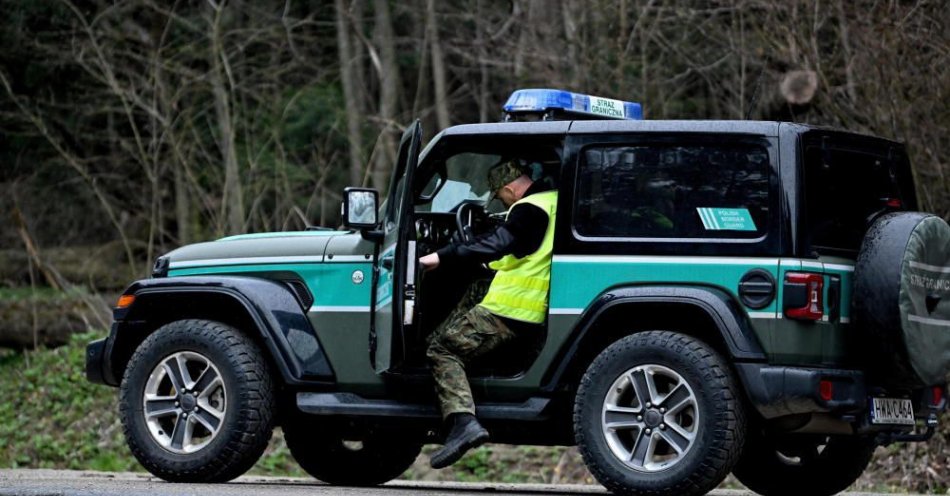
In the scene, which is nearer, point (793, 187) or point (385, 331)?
point (793, 187)

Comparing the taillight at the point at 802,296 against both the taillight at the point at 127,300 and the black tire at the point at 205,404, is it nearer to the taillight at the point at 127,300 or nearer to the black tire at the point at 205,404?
the black tire at the point at 205,404

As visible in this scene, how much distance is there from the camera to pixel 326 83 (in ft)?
75.8

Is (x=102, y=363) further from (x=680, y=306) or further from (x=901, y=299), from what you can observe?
(x=901, y=299)

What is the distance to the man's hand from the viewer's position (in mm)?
7777

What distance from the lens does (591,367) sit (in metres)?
7.33

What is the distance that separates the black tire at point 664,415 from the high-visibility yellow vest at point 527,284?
471 mm

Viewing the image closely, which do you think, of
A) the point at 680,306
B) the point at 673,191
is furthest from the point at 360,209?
the point at 680,306

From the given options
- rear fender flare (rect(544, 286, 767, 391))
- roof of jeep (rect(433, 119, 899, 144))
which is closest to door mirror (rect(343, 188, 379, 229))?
roof of jeep (rect(433, 119, 899, 144))

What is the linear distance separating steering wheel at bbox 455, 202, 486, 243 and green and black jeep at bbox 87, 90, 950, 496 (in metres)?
0.01

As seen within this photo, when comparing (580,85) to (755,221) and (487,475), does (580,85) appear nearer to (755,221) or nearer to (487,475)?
(487,475)

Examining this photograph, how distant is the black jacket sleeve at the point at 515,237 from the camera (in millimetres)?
7625

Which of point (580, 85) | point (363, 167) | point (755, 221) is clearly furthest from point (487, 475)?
point (363, 167)

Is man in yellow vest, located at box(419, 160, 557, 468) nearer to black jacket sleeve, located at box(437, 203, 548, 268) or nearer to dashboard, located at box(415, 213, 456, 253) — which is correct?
black jacket sleeve, located at box(437, 203, 548, 268)

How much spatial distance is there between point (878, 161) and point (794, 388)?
5.01ft
